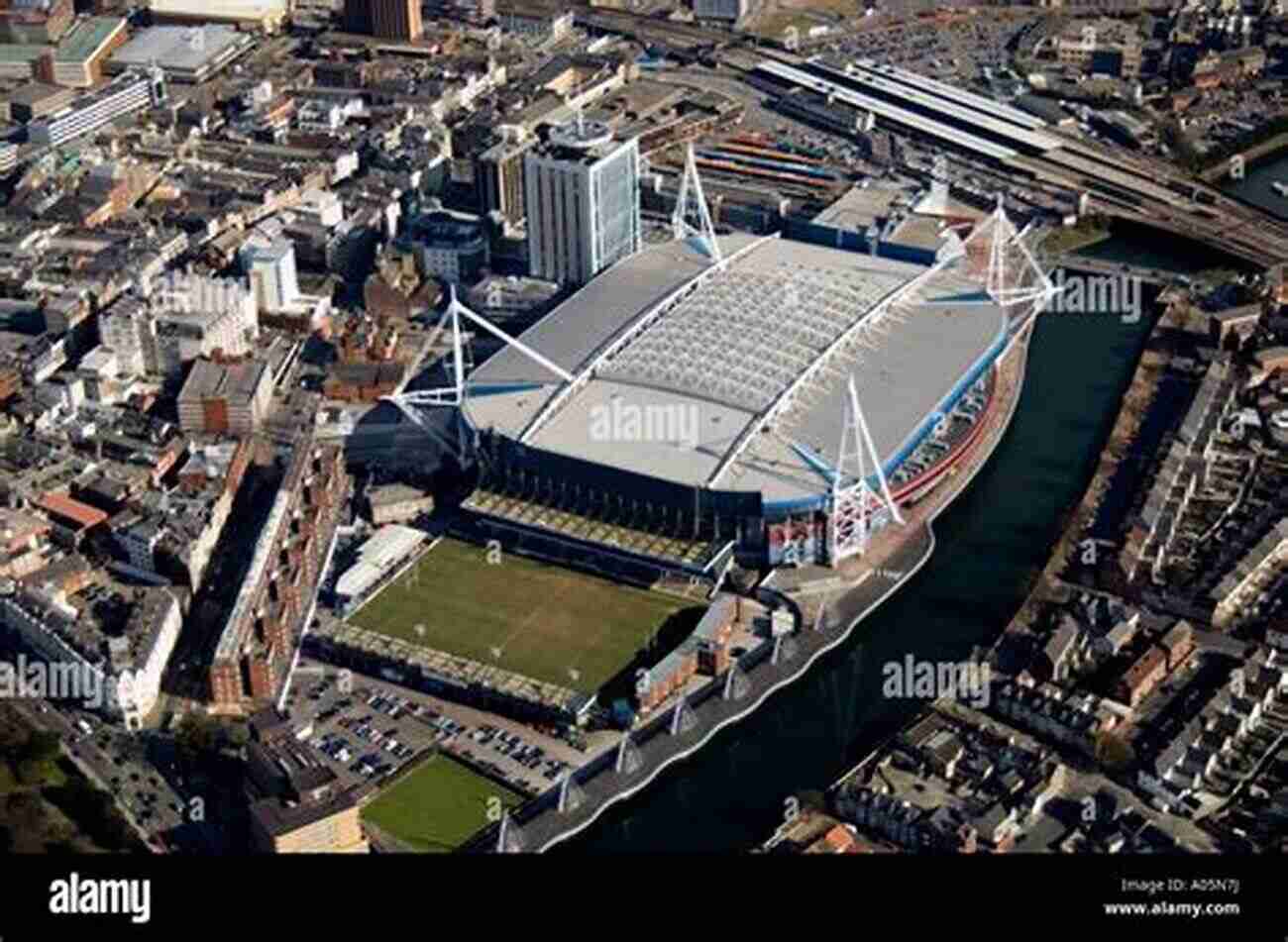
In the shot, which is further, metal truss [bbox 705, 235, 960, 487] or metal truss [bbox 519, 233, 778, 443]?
metal truss [bbox 519, 233, 778, 443]

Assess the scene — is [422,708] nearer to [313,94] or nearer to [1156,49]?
[313,94]

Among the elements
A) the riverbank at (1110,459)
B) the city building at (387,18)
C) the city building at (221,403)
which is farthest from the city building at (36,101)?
the riverbank at (1110,459)

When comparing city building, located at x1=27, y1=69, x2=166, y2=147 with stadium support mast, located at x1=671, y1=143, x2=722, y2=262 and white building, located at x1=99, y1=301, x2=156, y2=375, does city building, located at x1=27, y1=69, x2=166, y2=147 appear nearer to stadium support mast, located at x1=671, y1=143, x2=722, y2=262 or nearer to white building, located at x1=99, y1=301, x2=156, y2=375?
white building, located at x1=99, y1=301, x2=156, y2=375

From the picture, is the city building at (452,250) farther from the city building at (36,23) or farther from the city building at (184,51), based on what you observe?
the city building at (36,23)

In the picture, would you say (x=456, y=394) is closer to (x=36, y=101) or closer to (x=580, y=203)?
(x=580, y=203)

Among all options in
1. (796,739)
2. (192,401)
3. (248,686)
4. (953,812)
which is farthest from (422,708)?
(192,401)

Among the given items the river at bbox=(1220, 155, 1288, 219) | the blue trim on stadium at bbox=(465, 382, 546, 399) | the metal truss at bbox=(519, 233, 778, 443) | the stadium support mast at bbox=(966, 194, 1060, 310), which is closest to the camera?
the metal truss at bbox=(519, 233, 778, 443)

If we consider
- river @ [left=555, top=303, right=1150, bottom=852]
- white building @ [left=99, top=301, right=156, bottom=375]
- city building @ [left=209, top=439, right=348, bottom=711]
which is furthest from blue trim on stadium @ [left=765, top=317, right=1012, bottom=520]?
white building @ [left=99, top=301, right=156, bottom=375]
